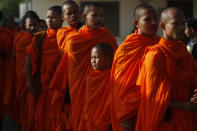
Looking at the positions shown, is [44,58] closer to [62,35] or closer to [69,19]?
[62,35]

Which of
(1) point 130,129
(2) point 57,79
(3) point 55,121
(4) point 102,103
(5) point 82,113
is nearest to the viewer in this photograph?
(1) point 130,129

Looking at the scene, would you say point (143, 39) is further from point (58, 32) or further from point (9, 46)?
point (9, 46)

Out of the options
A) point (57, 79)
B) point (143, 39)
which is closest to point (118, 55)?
point (143, 39)

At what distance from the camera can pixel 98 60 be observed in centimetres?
432

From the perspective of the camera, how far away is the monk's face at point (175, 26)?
3.18 meters

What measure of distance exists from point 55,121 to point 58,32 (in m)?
1.32

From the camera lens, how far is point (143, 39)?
12.4 feet

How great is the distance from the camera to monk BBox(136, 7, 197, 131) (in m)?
3.19

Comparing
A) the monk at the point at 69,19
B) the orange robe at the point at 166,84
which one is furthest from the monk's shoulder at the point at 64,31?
the orange robe at the point at 166,84

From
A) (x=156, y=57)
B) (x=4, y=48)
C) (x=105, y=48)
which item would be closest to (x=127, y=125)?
(x=156, y=57)

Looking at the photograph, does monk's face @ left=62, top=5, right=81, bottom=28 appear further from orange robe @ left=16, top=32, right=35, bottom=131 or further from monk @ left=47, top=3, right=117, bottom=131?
orange robe @ left=16, top=32, right=35, bottom=131

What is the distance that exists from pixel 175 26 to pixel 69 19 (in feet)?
7.28

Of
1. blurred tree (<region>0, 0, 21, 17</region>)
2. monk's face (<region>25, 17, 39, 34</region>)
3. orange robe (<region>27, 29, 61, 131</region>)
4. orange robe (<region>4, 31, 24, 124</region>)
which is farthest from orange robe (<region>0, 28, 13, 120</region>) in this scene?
blurred tree (<region>0, 0, 21, 17</region>)

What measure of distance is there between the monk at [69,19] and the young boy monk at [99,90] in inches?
34.8
